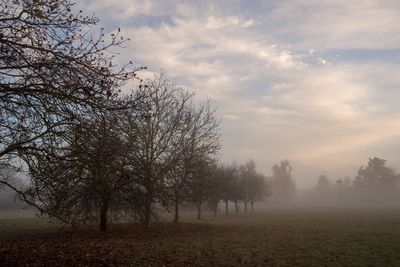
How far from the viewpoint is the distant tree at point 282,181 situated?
536 feet

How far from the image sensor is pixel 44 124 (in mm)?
9312

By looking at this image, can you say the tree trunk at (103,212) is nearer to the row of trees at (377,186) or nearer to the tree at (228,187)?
the tree at (228,187)

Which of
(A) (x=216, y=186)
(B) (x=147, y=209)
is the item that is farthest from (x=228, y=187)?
(B) (x=147, y=209)

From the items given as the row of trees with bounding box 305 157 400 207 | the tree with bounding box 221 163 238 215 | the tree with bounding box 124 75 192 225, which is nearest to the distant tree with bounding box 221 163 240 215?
the tree with bounding box 221 163 238 215

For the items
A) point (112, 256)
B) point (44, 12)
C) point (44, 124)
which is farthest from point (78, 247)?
point (44, 12)

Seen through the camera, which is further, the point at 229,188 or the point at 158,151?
the point at 229,188

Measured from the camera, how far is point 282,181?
16300 cm

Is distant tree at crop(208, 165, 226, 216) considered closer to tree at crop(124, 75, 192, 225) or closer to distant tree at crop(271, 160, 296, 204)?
tree at crop(124, 75, 192, 225)

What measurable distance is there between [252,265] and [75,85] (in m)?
9.52

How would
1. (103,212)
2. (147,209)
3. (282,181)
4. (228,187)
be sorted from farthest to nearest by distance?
1. (282,181)
2. (228,187)
3. (147,209)
4. (103,212)

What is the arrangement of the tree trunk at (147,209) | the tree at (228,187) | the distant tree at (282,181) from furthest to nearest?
1. the distant tree at (282,181)
2. the tree at (228,187)
3. the tree trunk at (147,209)

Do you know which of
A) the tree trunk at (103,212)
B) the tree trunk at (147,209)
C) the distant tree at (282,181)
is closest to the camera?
the tree trunk at (103,212)

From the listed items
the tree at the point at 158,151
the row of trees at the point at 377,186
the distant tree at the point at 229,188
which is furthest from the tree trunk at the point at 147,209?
the row of trees at the point at 377,186

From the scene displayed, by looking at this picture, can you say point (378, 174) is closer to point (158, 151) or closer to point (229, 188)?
point (229, 188)
